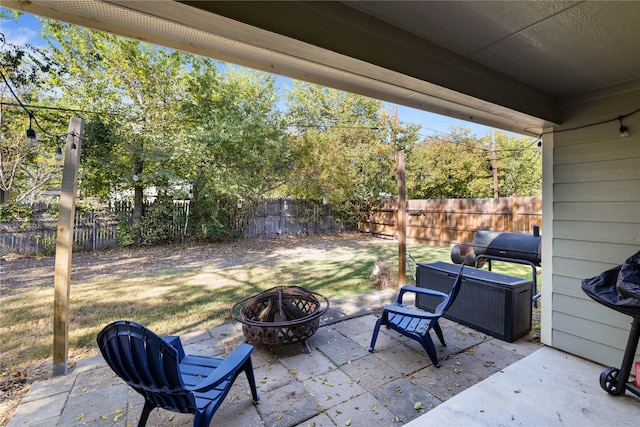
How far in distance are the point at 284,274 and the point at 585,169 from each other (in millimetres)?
4569

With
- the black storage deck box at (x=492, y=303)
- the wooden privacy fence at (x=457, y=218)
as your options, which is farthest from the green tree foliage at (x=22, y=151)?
the wooden privacy fence at (x=457, y=218)

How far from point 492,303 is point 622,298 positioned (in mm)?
1247

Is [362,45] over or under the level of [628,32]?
under

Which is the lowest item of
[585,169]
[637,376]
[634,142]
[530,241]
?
[637,376]

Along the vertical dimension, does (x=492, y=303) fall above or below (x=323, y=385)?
above

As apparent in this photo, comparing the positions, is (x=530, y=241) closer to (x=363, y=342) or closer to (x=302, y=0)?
(x=363, y=342)

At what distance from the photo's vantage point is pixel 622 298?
1.77 metres

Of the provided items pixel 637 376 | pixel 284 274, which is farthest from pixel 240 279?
pixel 637 376

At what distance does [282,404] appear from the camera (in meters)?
1.97

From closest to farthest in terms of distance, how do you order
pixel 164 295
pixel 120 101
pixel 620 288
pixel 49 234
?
pixel 620 288
pixel 164 295
pixel 49 234
pixel 120 101

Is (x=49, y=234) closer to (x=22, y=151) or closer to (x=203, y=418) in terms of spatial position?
(x=22, y=151)

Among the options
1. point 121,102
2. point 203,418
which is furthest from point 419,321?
point 121,102

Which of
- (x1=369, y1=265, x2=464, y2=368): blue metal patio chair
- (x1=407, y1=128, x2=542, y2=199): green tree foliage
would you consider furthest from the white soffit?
(x1=407, y1=128, x2=542, y2=199): green tree foliage

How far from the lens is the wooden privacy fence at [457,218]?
23.9ft
